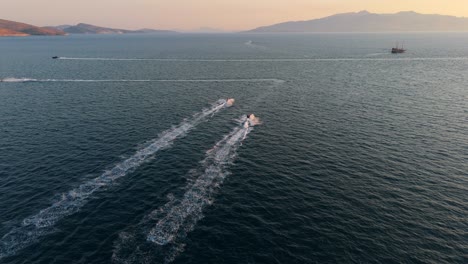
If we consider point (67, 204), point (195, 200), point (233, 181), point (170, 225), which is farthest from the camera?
point (233, 181)

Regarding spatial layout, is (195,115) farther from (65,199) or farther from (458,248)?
(458,248)

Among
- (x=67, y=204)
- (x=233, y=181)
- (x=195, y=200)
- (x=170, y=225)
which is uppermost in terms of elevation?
(x=233, y=181)

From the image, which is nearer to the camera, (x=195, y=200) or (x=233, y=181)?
(x=195, y=200)

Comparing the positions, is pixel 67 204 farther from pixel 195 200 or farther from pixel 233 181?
pixel 233 181

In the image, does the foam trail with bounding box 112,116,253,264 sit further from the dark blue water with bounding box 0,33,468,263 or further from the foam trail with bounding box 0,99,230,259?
the foam trail with bounding box 0,99,230,259

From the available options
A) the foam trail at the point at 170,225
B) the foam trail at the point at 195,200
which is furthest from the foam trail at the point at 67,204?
the foam trail at the point at 195,200

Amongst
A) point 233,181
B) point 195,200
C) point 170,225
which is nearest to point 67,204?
point 170,225

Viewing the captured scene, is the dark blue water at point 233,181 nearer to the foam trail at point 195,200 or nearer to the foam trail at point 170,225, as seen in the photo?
the foam trail at point 170,225

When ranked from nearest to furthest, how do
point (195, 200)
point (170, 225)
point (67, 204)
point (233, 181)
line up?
point (170, 225) → point (67, 204) → point (195, 200) → point (233, 181)
